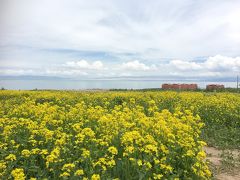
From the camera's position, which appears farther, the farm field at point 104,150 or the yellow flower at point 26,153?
the yellow flower at point 26,153

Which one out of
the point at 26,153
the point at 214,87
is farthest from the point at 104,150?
the point at 214,87

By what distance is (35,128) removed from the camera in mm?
7543

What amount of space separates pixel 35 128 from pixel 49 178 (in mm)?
1981

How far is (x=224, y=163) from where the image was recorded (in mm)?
8859

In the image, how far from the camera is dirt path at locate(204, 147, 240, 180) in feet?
26.3

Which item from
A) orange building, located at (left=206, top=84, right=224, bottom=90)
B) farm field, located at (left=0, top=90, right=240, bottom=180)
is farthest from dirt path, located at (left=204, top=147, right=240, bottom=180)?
orange building, located at (left=206, top=84, right=224, bottom=90)

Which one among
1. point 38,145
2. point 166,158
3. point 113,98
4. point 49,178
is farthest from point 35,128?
point 113,98

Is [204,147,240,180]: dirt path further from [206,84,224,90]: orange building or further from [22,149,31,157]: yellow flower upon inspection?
[206,84,224,90]: orange building

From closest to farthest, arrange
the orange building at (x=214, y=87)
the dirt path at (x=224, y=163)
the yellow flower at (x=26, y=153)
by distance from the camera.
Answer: the yellow flower at (x=26, y=153) < the dirt path at (x=224, y=163) < the orange building at (x=214, y=87)

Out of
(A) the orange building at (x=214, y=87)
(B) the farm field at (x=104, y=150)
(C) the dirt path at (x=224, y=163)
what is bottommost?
(C) the dirt path at (x=224, y=163)

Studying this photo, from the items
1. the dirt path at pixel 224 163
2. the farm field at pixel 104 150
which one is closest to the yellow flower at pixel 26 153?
the farm field at pixel 104 150

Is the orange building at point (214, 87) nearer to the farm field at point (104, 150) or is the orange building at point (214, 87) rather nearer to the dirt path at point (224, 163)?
the dirt path at point (224, 163)

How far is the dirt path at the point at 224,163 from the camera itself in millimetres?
8023

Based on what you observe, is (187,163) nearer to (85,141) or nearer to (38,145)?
(85,141)
